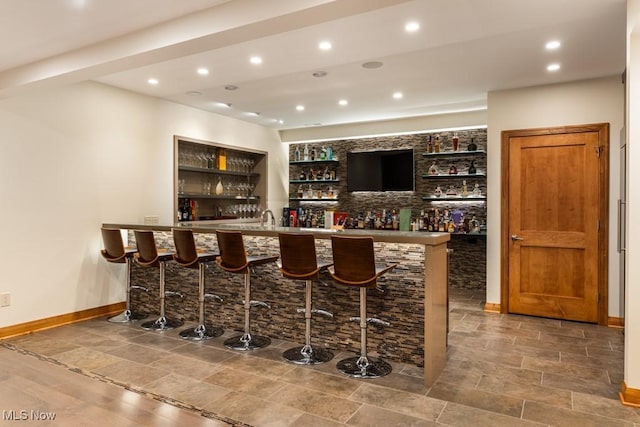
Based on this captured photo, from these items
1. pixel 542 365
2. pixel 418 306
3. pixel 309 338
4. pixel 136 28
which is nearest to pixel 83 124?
pixel 136 28

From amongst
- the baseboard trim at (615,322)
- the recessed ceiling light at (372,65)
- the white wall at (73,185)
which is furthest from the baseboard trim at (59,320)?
the baseboard trim at (615,322)

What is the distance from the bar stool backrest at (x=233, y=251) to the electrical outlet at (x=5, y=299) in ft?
7.55

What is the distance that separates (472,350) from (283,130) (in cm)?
554

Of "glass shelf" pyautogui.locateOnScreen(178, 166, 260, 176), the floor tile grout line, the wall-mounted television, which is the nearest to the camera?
the floor tile grout line

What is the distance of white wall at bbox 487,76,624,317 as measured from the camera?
4.66 meters

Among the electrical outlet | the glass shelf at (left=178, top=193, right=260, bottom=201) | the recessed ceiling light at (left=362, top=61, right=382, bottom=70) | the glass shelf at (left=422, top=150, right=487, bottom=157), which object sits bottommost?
the electrical outlet

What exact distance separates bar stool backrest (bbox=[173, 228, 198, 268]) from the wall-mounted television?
155 inches

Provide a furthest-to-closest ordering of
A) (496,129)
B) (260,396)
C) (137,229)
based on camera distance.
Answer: (496,129)
(137,229)
(260,396)

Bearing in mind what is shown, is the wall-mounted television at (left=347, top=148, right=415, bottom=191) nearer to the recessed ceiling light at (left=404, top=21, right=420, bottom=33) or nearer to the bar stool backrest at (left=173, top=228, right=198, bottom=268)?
the recessed ceiling light at (left=404, top=21, right=420, bottom=33)

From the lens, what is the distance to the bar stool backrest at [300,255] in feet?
11.1

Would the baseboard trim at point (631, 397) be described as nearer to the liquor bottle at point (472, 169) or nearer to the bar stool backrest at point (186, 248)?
the bar stool backrest at point (186, 248)

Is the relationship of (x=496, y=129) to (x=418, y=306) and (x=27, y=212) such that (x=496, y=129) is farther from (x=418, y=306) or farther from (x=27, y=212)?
(x=27, y=212)

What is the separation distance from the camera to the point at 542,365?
3.54 m

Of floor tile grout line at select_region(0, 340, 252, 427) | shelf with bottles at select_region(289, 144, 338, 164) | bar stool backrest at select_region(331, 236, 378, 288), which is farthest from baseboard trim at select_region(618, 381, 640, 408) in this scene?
shelf with bottles at select_region(289, 144, 338, 164)
